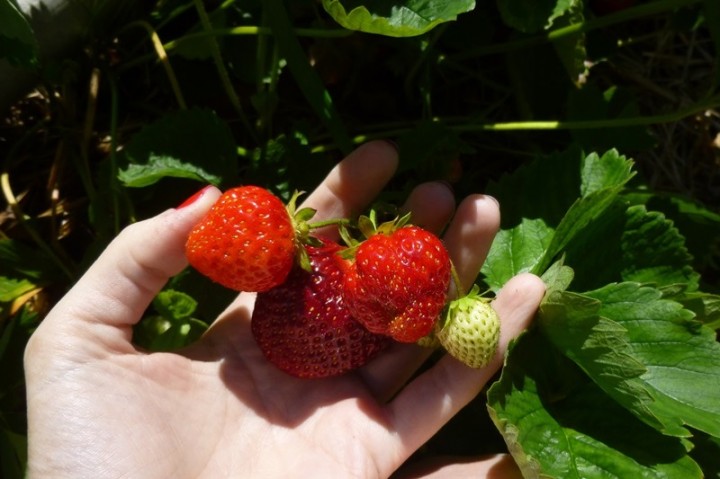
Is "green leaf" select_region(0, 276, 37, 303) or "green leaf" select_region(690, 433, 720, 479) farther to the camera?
"green leaf" select_region(0, 276, 37, 303)

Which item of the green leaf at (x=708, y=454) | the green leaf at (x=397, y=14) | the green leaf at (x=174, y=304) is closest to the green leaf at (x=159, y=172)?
the green leaf at (x=174, y=304)

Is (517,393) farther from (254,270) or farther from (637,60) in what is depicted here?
(637,60)

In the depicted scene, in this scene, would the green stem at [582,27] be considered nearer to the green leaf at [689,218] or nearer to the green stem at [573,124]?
the green stem at [573,124]

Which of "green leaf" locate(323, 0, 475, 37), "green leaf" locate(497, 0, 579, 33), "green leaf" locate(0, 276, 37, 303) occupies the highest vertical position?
"green leaf" locate(323, 0, 475, 37)

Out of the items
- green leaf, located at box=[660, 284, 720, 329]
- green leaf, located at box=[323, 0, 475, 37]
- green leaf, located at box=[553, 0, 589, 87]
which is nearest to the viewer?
green leaf, located at box=[323, 0, 475, 37]

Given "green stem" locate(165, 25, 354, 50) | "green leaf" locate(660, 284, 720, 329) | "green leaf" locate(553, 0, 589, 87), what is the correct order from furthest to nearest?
"green leaf" locate(553, 0, 589, 87) < "green stem" locate(165, 25, 354, 50) < "green leaf" locate(660, 284, 720, 329)

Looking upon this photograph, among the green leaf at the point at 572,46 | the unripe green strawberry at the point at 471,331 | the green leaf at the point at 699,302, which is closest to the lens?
the unripe green strawberry at the point at 471,331

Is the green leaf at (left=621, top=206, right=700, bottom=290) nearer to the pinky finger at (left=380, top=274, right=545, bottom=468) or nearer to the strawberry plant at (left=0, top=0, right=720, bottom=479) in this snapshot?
the strawberry plant at (left=0, top=0, right=720, bottom=479)

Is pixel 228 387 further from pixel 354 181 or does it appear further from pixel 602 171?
pixel 602 171

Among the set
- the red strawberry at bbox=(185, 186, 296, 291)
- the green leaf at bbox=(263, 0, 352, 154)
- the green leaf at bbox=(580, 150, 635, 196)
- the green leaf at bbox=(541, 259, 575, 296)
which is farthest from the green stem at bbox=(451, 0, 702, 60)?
the red strawberry at bbox=(185, 186, 296, 291)
